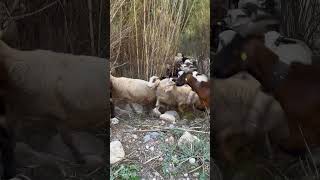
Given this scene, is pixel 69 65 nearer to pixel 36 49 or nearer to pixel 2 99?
pixel 36 49

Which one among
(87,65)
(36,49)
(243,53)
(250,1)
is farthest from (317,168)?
(36,49)

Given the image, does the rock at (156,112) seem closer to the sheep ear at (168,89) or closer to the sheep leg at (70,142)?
the sheep ear at (168,89)

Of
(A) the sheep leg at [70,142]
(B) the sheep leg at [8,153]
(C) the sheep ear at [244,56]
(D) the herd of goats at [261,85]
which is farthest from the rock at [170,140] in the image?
(B) the sheep leg at [8,153]

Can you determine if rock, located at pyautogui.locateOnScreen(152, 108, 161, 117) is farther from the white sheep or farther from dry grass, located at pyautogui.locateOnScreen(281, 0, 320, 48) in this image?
dry grass, located at pyautogui.locateOnScreen(281, 0, 320, 48)

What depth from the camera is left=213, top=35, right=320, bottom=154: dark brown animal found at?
192 centimetres

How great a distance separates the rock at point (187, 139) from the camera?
7.32 feet

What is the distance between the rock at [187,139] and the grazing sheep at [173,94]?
13 centimetres

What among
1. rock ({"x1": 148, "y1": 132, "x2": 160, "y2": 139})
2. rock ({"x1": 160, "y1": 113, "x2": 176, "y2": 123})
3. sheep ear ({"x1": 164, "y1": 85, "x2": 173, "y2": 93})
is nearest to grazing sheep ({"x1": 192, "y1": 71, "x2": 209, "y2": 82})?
sheep ear ({"x1": 164, "y1": 85, "x2": 173, "y2": 93})

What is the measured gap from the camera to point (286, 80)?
1.93 meters

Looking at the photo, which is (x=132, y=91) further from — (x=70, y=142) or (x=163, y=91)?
(x=70, y=142)

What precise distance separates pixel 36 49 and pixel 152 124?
27.6 inches

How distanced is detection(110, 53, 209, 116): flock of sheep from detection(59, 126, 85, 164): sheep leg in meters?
0.33

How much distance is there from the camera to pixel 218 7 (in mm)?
1925

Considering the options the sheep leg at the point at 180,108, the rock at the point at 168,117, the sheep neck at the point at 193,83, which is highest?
the sheep neck at the point at 193,83
